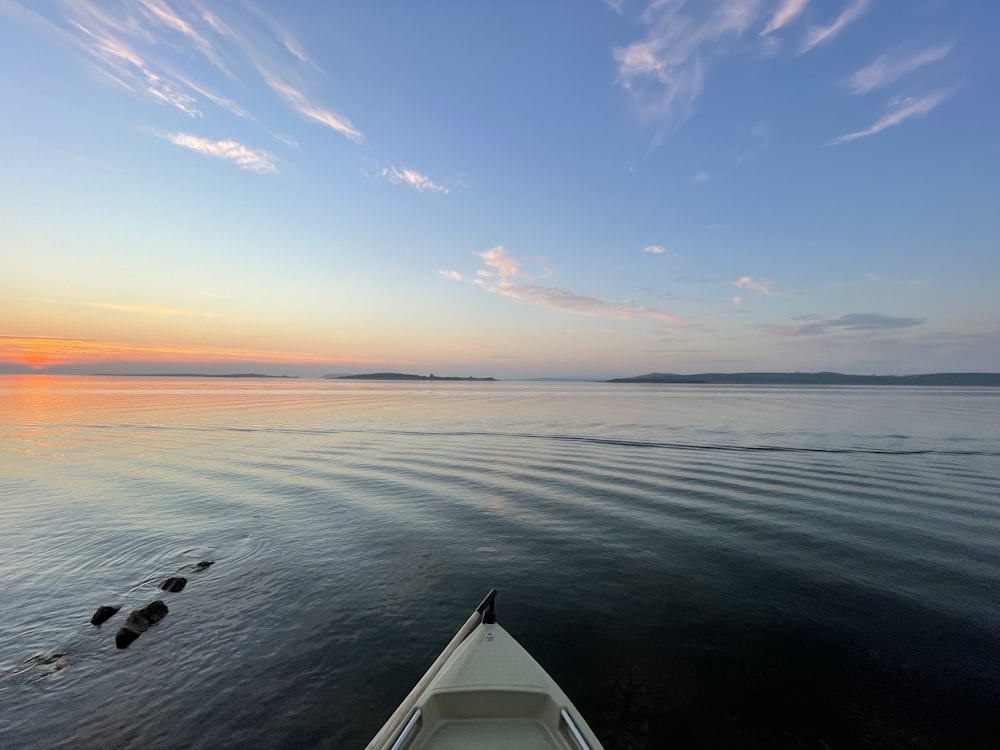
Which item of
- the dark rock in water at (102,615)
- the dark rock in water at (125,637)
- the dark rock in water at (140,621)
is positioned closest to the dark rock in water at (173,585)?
the dark rock in water at (140,621)

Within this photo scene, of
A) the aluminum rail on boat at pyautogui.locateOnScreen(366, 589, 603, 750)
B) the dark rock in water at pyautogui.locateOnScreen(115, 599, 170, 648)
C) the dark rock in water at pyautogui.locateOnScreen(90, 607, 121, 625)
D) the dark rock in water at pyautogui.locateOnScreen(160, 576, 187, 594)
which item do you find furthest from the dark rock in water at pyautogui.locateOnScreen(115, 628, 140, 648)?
the aluminum rail on boat at pyautogui.locateOnScreen(366, 589, 603, 750)

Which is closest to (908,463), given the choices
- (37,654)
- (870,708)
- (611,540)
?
(611,540)

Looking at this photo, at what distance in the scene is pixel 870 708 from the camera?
8188 mm

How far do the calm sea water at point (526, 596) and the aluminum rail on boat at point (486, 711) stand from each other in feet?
5.93

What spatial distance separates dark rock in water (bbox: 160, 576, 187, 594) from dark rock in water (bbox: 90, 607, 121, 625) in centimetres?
127

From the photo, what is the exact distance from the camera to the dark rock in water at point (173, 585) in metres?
12.7

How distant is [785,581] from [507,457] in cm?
2116

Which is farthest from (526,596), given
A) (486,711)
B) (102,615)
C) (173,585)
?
(102,615)

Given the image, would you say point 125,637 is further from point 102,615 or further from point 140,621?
point 102,615

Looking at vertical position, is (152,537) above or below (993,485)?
below

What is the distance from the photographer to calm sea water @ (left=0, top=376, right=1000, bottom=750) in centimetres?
818

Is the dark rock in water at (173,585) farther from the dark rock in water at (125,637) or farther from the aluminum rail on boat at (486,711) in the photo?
the aluminum rail on boat at (486,711)

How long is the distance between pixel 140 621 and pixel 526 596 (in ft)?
32.2

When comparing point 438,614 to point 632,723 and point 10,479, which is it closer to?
point 632,723
